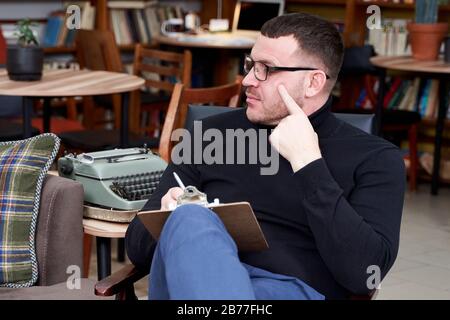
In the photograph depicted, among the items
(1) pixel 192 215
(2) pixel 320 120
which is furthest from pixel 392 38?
(1) pixel 192 215

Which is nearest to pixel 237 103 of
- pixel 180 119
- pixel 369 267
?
pixel 180 119

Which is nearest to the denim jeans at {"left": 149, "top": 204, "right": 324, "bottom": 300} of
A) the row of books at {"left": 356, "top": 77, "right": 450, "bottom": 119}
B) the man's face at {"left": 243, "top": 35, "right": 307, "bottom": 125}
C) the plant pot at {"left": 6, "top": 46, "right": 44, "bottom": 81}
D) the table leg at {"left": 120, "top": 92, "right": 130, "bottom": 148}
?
the man's face at {"left": 243, "top": 35, "right": 307, "bottom": 125}


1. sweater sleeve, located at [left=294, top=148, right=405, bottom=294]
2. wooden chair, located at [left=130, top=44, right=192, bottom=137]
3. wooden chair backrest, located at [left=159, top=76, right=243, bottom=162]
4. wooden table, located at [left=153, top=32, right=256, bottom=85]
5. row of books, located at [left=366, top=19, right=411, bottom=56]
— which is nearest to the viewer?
sweater sleeve, located at [left=294, top=148, right=405, bottom=294]

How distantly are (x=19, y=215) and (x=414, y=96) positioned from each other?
3.93 meters

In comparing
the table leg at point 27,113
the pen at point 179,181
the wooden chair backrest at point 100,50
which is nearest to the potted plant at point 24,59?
the table leg at point 27,113

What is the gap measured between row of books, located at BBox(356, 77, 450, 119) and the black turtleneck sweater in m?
3.64

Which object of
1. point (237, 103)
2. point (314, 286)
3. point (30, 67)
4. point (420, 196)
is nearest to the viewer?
point (314, 286)

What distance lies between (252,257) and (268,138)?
0.99 feet

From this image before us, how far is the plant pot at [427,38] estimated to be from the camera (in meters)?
5.12

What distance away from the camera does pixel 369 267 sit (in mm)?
1935

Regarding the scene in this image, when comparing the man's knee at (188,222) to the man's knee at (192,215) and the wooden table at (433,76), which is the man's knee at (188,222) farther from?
the wooden table at (433,76)

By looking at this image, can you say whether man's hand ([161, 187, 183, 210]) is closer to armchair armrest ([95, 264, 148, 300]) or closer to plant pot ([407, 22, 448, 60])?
armchair armrest ([95, 264, 148, 300])

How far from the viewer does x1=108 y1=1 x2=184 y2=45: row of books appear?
639 centimetres

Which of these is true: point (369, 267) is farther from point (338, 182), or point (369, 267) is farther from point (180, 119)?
point (180, 119)
